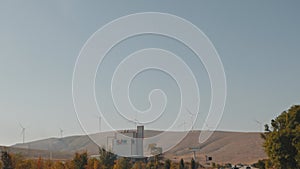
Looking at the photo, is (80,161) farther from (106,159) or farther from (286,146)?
(286,146)

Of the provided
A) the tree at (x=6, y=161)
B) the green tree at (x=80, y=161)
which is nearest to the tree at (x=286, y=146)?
the green tree at (x=80, y=161)

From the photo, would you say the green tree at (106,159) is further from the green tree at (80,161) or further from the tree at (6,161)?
the tree at (6,161)

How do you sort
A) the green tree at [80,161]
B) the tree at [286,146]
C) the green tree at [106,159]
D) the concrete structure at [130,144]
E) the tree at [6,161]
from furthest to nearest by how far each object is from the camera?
the concrete structure at [130,144]
the green tree at [106,159]
the green tree at [80,161]
the tree at [6,161]
the tree at [286,146]

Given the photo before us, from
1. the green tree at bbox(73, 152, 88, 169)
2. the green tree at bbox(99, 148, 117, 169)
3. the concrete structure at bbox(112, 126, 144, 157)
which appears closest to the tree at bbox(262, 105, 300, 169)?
the green tree at bbox(73, 152, 88, 169)

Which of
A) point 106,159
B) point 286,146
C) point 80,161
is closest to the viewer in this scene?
point 286,146

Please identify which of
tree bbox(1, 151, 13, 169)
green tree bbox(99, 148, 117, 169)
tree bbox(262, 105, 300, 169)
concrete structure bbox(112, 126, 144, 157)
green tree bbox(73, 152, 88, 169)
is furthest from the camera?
concrete structure bbox(112, 126, 144, 157)

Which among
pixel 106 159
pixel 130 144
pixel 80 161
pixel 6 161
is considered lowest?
pixel 106 159

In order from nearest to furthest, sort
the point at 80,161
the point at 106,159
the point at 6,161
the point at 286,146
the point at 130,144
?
the point at 286,146 < the point at 6,161 < the point at 80,161 < the point at 106,159 < the point at 130,144

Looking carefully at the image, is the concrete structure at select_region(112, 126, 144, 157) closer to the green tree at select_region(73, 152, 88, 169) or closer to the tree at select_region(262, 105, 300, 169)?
the green tree at select_region(73, 152, 88, 169)

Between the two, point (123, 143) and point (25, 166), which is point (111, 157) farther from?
point (123, 143)

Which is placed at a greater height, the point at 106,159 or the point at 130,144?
the point at 130,144

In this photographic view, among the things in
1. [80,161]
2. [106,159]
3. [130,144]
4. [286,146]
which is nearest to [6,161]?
[80,161]

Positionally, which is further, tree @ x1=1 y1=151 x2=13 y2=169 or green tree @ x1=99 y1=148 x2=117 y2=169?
green tree @ x1=99 y1=148 x2=117 y2=169

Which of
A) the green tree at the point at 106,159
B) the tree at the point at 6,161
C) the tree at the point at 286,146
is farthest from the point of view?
the green tree at the point at 106,159
